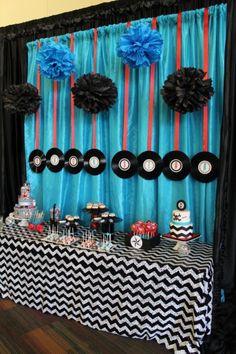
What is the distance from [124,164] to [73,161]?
48cm

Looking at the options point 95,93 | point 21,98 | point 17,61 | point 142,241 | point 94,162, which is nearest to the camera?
point 142,241

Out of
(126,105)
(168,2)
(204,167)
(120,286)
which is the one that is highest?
(168,2)

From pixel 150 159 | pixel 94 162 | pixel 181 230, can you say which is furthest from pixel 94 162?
pixel 181 230

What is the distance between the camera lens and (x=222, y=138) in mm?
1806

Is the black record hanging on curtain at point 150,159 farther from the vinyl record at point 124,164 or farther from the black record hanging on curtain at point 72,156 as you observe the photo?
the black record hanging on curtain at point 72,156

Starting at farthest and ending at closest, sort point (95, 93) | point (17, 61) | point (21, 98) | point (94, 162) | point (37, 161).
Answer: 1. point (17, 61)
2. point (37, 161)
3. point (21, 98)
4. point (94, 162)
5. point (95, 93)

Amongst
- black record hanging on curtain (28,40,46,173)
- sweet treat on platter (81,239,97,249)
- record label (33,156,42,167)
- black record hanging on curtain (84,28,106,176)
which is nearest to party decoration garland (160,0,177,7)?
black record hanging on curtain (84,28,106,176)

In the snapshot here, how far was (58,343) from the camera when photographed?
1.96m

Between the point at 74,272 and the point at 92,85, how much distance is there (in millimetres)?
1319

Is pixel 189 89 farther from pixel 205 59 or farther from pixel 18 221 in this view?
pixel 18 221

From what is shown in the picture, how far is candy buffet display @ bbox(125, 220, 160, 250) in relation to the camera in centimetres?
209

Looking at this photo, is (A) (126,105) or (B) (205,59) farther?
(A) (126,105)

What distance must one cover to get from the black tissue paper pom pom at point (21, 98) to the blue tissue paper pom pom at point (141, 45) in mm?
975

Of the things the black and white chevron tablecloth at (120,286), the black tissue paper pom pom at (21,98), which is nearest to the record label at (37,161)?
the black tissue paper pom pom at (21,98)
